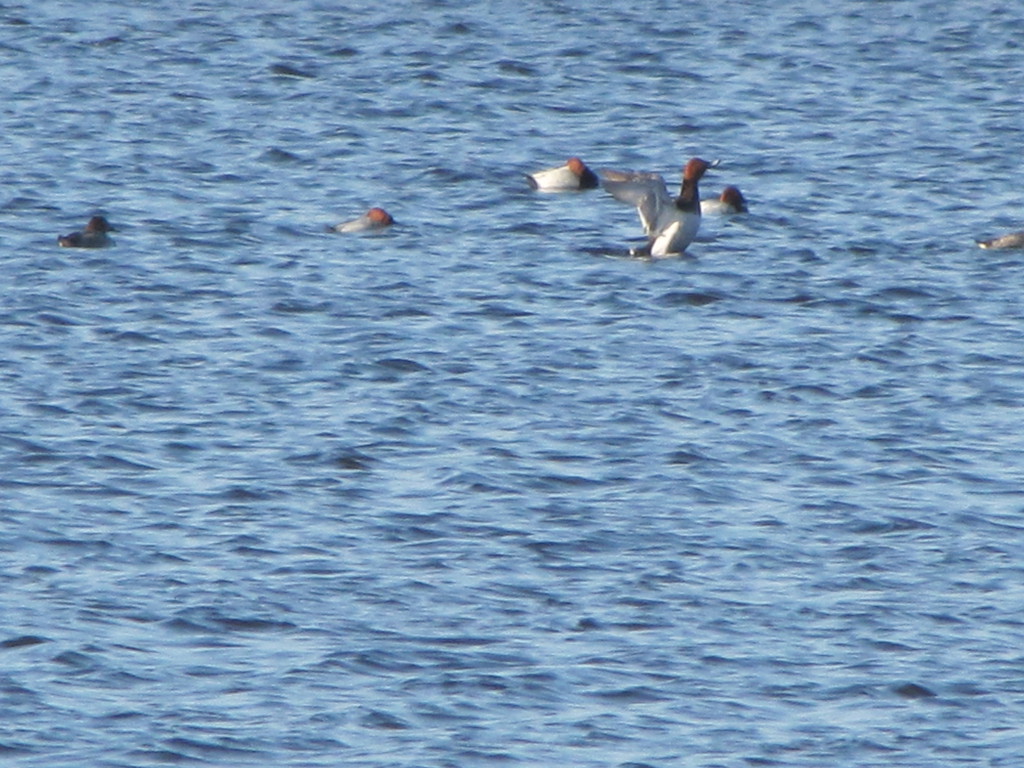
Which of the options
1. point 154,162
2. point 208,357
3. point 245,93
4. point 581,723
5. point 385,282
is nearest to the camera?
point 581,723

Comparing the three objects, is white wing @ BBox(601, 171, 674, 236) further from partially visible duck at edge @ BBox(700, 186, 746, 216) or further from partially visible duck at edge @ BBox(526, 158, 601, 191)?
partially visible duck at edge @ BBox(526, 158, 601, 191)

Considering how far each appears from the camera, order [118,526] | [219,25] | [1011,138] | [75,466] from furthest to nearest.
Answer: [219,25] → [1011,138] → [75,466] → [118,526]

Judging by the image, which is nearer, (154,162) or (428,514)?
(428,514)

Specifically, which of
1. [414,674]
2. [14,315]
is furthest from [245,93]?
[414,674]

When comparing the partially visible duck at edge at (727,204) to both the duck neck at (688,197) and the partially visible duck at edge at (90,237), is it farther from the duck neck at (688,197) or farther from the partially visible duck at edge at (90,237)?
the partially visible duck at edge at (90,237)

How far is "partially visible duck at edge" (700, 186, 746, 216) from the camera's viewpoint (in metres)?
24.3

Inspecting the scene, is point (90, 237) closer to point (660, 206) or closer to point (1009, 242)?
point (660, 206)

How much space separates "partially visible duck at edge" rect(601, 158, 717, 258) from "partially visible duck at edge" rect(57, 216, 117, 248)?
462 cm

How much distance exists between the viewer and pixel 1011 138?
2891 cm

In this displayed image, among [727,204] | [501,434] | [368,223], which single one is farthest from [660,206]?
[501,434]

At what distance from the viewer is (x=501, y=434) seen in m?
16.1

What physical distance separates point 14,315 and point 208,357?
6.70 feet

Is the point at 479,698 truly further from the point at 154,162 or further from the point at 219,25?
the point at 219,25

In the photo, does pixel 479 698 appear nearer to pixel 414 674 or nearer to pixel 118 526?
pixel 414 674
